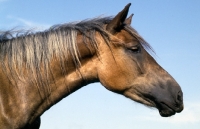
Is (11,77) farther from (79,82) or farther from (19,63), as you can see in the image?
(79,82)

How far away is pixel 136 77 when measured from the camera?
6242 mm

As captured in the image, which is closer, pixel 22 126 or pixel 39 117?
pixel 22 126

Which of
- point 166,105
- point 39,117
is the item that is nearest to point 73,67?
point 39,117

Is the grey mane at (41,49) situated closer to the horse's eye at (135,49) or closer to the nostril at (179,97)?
the horse's eye at (135,49)

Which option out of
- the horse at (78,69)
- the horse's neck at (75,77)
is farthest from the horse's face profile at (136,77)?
the horse's neck at (75,77)

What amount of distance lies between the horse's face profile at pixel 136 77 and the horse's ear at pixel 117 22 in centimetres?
2

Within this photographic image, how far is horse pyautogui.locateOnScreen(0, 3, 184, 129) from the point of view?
6055 millimetres

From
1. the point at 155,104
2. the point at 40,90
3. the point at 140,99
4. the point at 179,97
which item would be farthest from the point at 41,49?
the point at 179,97

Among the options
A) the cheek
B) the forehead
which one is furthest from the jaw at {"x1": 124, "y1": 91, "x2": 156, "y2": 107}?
the forehead

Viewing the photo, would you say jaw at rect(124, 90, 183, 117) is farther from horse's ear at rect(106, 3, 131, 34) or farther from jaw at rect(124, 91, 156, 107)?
horse's ear at rect(106, 3, 131, 34)

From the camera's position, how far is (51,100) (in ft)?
20.1

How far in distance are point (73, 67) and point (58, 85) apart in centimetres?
47

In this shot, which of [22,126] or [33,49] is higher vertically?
[33,49]

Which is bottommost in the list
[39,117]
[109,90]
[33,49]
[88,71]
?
[39,117]
